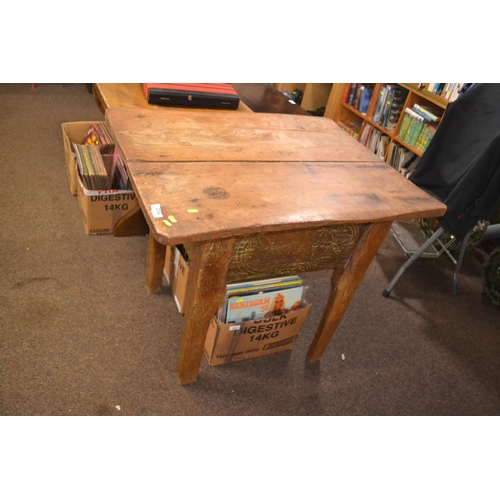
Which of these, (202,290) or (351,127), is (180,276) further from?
(351,127)

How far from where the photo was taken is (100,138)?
7.26 feet

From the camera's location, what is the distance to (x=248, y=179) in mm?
1177

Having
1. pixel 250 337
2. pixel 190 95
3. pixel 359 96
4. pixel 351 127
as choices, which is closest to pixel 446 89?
pixel 359 96

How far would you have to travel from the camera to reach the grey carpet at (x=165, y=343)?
1.45 meters

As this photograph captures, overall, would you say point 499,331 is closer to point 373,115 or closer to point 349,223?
point 349,223

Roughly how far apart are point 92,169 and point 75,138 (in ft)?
1.79

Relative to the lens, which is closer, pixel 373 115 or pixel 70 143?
pixel 70 143

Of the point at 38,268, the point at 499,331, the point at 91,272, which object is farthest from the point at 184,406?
the point at 499,331

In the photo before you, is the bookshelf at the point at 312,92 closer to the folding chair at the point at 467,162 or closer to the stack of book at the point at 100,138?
the stack of book at the point at 100,138

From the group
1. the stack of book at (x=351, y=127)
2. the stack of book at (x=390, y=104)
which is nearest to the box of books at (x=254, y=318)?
the stack of book at (x=390, y=104)

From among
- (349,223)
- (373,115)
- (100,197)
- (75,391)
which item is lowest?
(75,391)

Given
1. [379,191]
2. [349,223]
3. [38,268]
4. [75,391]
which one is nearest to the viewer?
[349,223]

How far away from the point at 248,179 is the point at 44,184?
1727 millimetres

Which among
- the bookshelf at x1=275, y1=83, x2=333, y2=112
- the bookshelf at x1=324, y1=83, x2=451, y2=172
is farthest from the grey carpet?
the bookshelf at x1=275, y1=83, x2=333, y2=112
